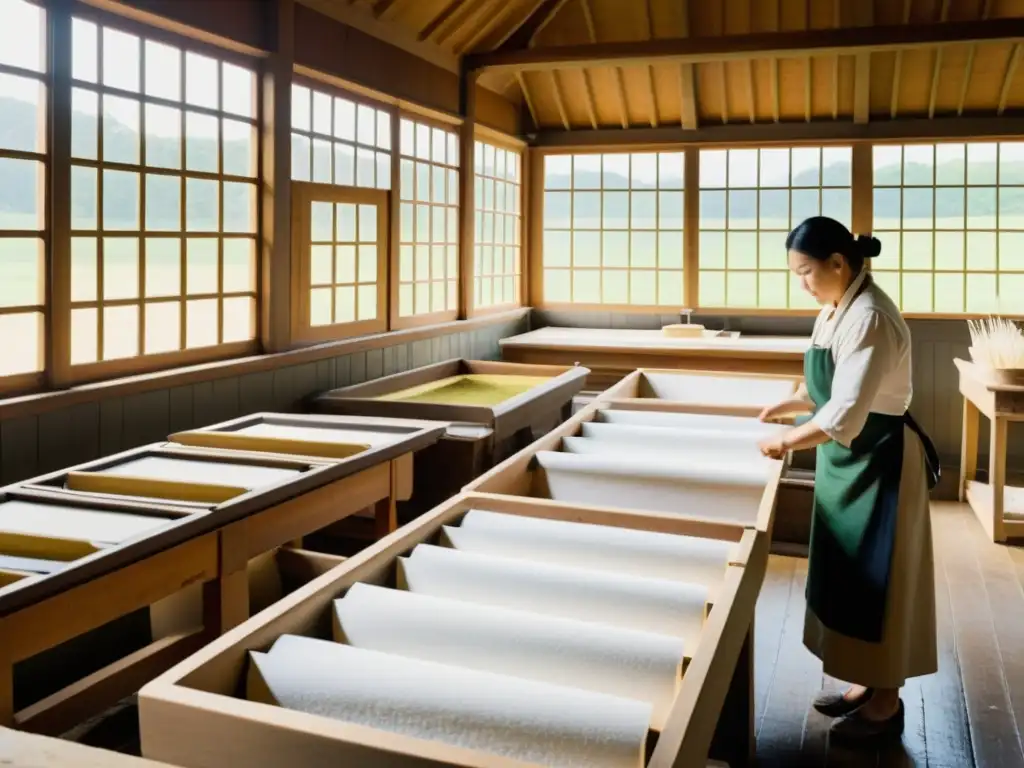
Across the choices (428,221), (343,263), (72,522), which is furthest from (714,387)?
(72,522)

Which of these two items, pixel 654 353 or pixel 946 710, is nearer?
pixel 946 710

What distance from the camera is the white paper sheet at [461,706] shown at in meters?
1.24

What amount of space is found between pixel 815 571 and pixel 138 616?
226cm

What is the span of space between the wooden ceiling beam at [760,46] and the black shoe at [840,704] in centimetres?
396

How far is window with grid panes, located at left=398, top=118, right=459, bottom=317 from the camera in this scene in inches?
216

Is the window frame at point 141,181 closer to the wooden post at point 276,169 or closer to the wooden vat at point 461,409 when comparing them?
the wooden post at point 276,169

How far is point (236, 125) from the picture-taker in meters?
3.95

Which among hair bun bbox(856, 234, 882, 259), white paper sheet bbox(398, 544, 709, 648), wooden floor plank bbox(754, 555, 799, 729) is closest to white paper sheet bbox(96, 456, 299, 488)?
white paper sheet bbox(398, 544, 709, 648)

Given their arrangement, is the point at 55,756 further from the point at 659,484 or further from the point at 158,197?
the point at 158,197

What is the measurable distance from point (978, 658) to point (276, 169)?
3269 mm

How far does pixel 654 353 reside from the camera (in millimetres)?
6219

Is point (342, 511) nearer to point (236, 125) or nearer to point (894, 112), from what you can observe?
point (236, 125)

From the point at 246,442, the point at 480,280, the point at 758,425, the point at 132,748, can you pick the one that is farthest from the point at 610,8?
the point at 132,748

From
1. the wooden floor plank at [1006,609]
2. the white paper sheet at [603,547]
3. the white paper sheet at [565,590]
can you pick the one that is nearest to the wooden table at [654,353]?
the wooden floor plank at [1006,609]
